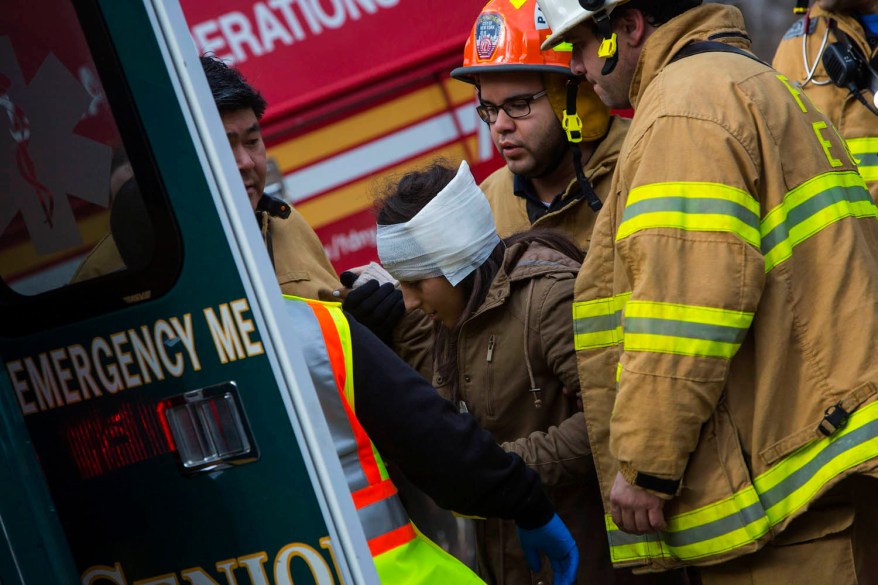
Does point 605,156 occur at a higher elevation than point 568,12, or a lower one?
lower

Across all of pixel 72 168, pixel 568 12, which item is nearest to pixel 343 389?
pixel 72 168

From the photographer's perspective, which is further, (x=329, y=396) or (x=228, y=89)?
(x=228, y=89)

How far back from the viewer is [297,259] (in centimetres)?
375

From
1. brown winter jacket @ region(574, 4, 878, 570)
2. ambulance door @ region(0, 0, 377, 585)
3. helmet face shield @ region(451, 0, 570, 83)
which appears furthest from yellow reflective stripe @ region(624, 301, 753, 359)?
helmet face shield @ region(451, 0, 570, 83)

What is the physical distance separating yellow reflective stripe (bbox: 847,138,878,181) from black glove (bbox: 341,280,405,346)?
1.79 metres

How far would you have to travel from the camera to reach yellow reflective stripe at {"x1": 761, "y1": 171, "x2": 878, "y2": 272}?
2467 millimetres

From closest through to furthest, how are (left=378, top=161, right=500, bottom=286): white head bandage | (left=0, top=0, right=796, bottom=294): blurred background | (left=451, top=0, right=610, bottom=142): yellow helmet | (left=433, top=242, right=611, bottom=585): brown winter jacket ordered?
1. (left=433, top=242, right=611, bottom=585): brown winter jacket
2. (left=378, top=161, right=500, bottom=286): white head bandage
3. (left=451, top=0, right=610, bottom=142): yellow helmet
4. (left=0, top=0, right=796, bottom=294): blurred background

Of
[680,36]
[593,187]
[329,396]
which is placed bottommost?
[329,396]

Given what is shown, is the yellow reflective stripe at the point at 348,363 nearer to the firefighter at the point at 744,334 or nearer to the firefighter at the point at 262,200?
the firefighter at the point at 744,334

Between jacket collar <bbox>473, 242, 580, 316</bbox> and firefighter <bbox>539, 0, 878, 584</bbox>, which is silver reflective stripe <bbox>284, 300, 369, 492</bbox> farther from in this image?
jacket collar <bbox>473, 242, 580, 316</bbox>

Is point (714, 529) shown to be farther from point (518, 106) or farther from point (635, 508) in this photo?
point (518, 106)

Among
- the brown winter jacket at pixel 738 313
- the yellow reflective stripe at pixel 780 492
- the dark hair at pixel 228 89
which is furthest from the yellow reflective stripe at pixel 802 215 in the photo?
the dark hair at pixel 228 89

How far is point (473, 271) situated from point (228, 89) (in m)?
0.87

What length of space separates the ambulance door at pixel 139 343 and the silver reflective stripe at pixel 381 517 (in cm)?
27
